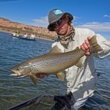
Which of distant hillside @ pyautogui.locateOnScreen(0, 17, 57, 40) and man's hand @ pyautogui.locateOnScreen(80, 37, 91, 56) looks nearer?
man's hand @ pyautogui.locateOnScreen(80, 37, 91, 56)

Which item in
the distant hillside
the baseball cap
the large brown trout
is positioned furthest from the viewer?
the distant hillside

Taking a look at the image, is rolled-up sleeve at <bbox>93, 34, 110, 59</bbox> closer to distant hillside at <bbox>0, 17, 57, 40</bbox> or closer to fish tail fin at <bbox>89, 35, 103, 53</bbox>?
→ fish tail fin at <bbox>89, 35, 103, 53</bbox>

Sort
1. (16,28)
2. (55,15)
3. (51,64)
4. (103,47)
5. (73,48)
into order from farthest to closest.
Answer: (16,28) → (73,48) → (55,15) → (51,64) → (103,47)

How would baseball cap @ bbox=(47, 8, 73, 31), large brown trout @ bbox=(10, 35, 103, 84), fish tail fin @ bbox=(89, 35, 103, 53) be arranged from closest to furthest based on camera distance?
1. fish tail fin @ bbox=(89, 35, 103, 53)
2. large brown trout @ bbox=(10, 35, 103, 84)
3. baseball cap @ bbox=(47, 8, 73, 31)

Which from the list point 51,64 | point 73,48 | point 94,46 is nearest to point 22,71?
point 51,64

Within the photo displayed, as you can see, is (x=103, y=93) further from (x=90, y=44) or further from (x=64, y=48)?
(x=90, y=44)

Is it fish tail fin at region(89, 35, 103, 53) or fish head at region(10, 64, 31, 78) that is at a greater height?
fish tail fin at region(89, 35, 103, 53)

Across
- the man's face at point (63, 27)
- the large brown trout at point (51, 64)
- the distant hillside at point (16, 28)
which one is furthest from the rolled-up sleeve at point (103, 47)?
the distant hillside at point (16, 28)

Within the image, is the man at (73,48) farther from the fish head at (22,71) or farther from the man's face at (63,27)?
the fish head at (22,71)

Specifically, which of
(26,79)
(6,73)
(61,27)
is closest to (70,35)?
(61,27)

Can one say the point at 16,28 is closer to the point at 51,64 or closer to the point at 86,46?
the point at 51,64

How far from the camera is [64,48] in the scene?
330 cm

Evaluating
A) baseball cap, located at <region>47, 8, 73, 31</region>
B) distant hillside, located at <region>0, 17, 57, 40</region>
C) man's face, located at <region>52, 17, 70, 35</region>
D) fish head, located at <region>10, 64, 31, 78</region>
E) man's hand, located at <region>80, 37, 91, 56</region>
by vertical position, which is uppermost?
distant hillside, located at <region>0, 17, 57, 40</region>

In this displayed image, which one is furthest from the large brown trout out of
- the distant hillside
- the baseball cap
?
the distant hillside
